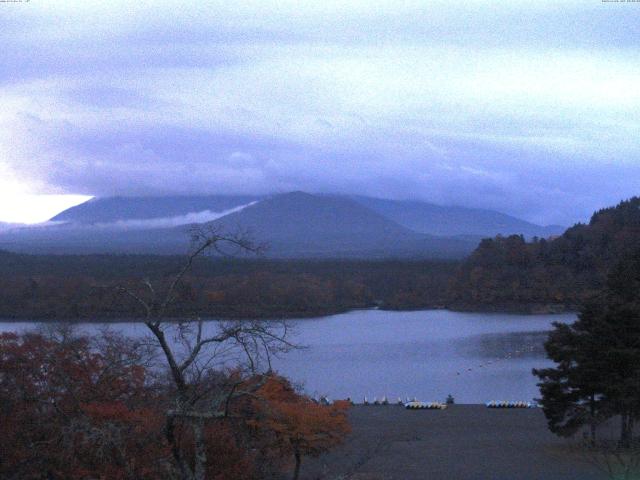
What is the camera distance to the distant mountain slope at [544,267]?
149 feet

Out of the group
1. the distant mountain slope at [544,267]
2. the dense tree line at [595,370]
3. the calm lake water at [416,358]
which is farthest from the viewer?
the distant mountain slope at [544,267]

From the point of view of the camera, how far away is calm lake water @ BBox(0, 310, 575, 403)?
1980 cm

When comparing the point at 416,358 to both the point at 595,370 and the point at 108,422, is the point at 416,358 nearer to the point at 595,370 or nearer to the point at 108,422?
the point at 595,370

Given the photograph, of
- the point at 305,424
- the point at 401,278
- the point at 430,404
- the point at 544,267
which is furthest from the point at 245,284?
the point at 305,424

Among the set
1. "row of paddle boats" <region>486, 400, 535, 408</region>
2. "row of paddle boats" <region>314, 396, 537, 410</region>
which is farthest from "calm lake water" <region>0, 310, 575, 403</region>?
"row of paddle boats" <region>486, 400, 535, 408</region>

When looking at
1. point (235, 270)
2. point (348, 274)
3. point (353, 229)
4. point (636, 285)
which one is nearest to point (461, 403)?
point (636, 285)

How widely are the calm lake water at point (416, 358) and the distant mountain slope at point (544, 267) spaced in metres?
7.90

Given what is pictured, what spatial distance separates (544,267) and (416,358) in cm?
2516

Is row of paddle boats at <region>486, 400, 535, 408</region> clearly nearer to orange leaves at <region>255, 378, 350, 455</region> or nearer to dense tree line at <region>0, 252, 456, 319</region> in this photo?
orange leaves at <region>255, 378, 350, 455</region>

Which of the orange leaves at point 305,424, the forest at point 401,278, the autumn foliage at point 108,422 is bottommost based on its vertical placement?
the orange leaves at point 305,424

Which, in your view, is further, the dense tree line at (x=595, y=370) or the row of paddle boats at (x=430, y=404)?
the row of paddle boats at (x=430, y=404)

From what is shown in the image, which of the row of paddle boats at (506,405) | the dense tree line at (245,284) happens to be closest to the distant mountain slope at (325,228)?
the dense tree line at (245,284)

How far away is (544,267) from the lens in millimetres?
48219

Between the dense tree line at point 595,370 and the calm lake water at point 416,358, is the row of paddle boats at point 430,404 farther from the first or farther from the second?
the dense tree line at point 595,370
